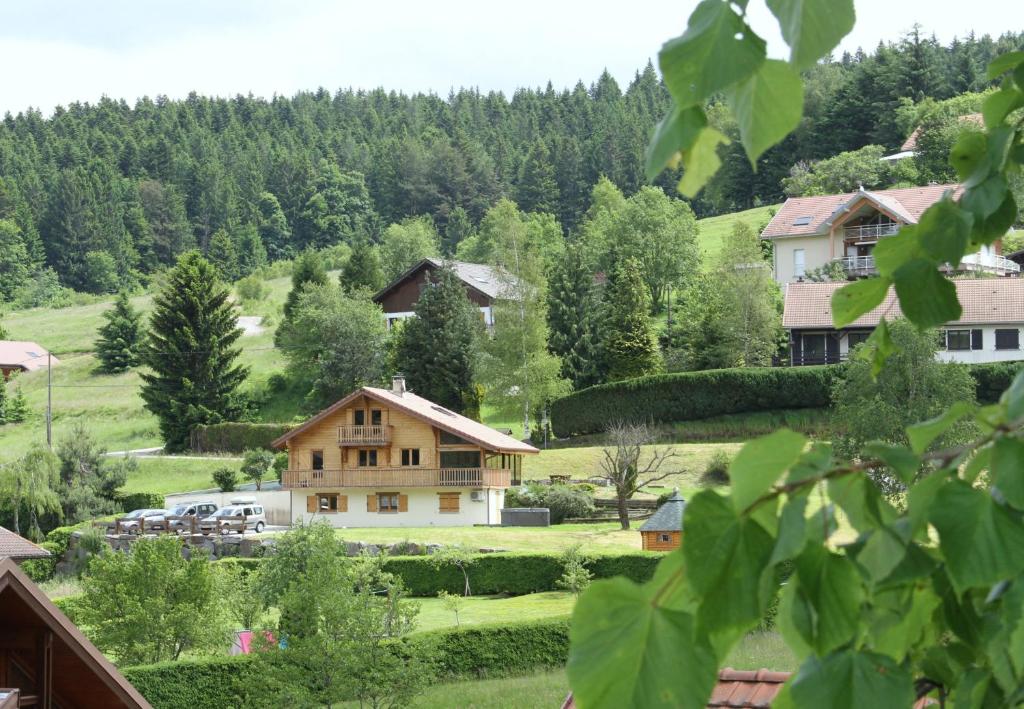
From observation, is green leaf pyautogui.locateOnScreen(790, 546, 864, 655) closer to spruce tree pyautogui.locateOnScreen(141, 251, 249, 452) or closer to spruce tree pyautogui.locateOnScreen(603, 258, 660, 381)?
spruce tree pyautogui.locateOnScreen(603, 258, 660, 381)

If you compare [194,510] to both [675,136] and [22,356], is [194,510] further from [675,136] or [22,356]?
[675,136]

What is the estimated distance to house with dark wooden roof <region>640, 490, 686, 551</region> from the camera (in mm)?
30359

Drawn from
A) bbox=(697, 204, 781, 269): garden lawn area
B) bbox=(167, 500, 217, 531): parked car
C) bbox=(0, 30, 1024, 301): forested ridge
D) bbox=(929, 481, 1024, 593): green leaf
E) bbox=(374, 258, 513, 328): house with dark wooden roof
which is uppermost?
bbox=(0, 30, 1024, 301): forested ridge

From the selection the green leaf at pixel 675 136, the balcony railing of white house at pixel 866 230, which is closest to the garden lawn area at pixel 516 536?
the balcony railing of white house at pixel 866 230

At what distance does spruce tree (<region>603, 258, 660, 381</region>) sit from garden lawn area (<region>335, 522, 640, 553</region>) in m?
15.8

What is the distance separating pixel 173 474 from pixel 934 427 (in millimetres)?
55013

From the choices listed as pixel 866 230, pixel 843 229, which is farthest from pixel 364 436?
pixel 843 229

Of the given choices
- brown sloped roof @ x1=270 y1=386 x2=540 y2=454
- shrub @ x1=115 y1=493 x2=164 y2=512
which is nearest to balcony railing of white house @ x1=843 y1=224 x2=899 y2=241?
brown sloped roof @ x1=270 y1=386 x2=540 y2=454

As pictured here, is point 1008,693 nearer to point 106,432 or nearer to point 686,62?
point 686,62

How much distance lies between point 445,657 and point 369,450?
21585 millimetres


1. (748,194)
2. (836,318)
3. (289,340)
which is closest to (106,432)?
(289,340)

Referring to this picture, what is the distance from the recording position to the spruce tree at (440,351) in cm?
5681

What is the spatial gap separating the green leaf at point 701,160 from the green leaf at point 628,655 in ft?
1.43

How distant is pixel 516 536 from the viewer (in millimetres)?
37719
